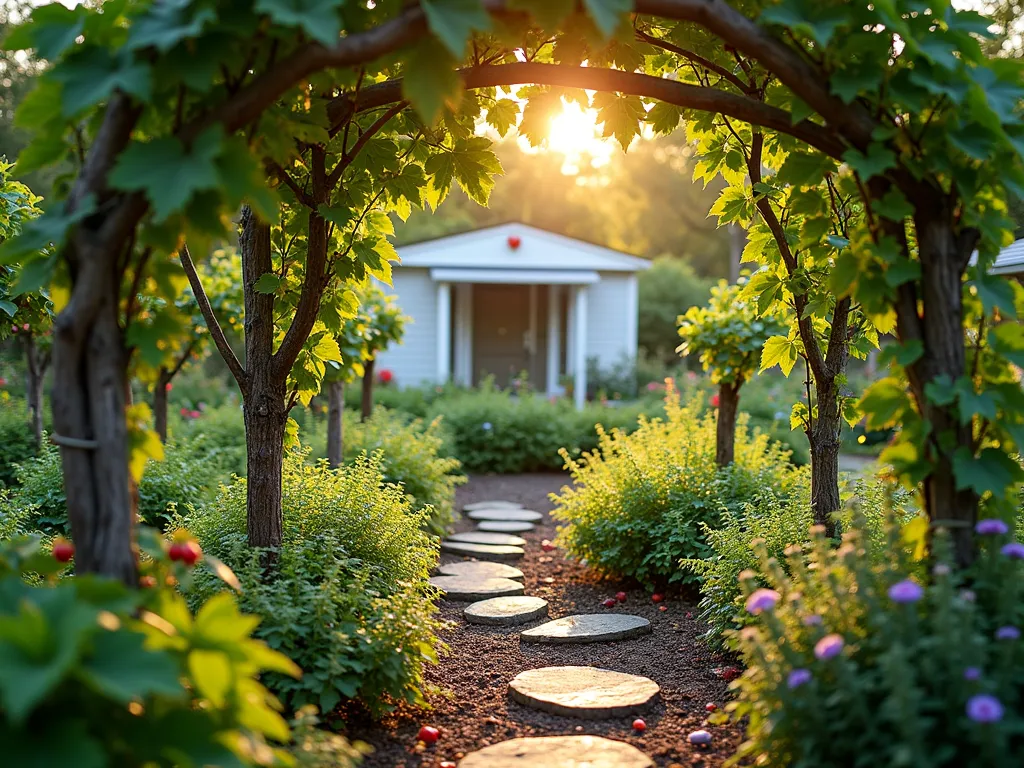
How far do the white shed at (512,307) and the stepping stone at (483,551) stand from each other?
29.0 ft

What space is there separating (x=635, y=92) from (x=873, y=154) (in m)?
0.84

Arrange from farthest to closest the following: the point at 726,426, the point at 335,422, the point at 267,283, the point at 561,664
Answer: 1. the point at 335,422
2. the point at 726,426
3. the point at 561,664
4. the point at 267,283

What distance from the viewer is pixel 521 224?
1622 cm

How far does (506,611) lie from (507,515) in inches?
119

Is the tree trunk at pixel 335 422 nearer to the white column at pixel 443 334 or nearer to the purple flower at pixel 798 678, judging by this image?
the purple flower at pixel 798 678

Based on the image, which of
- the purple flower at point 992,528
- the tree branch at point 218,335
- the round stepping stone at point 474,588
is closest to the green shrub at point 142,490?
the tree branch at point 218,335

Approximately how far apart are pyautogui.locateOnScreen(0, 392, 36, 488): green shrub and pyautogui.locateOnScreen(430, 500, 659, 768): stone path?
370cm

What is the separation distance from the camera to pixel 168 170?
1.87m

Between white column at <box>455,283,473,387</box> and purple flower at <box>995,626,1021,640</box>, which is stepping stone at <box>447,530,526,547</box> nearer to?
purple flower at <box>995,626,1021,640</box>

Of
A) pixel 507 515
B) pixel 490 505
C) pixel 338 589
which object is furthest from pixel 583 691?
pixel 490 505

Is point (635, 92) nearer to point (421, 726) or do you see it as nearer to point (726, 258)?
point (421, 726)

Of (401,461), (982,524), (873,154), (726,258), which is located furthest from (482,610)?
(726,258)

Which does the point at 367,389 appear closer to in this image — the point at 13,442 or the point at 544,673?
the point at 13,442

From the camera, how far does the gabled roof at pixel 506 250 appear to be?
637 inches
